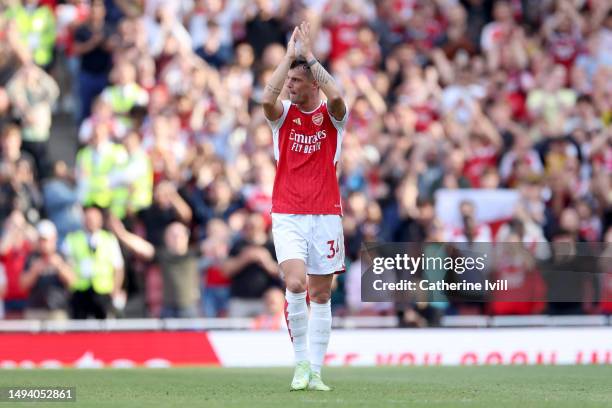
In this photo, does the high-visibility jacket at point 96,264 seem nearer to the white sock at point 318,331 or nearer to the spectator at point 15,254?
the spectator at point 15,254

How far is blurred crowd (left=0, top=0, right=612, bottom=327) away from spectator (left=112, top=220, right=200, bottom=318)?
22 mm

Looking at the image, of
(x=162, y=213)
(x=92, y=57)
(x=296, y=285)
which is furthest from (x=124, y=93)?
(x=296, y=285)

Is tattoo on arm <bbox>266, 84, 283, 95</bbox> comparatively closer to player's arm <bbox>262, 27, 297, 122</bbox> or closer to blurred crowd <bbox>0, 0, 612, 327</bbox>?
player's arm <bbox>262, 27, 297, 122</bbox>

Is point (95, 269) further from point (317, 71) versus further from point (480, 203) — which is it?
point (317, 71)

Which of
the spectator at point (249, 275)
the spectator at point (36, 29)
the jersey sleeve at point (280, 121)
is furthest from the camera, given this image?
the spectator at point (36, 29)

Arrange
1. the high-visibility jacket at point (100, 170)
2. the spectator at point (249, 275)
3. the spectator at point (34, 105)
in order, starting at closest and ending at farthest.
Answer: the spectator at point (249, 275)
the high-visibility jacket at point (100, 170)
the spectator at point (34, 105)

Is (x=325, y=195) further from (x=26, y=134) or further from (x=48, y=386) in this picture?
(x=26, y=134)

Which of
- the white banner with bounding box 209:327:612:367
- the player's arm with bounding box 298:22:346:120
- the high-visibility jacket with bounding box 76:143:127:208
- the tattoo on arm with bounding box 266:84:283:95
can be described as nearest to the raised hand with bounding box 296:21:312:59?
the player's arm with bounding box 298:22:346:120

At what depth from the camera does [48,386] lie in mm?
11109

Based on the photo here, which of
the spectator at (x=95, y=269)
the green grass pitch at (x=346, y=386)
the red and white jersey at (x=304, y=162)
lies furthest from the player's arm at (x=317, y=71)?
the spectator at (x=95, y=269)

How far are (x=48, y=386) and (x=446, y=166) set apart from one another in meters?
9.00

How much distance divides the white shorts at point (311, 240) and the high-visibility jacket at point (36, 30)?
1073 centimetres

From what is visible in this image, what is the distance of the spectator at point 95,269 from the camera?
53.9 feet

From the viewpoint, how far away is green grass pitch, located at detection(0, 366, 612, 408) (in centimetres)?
939
